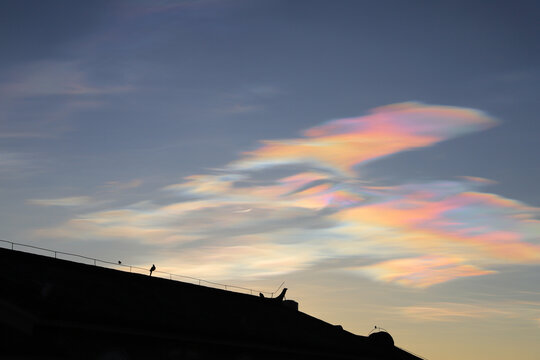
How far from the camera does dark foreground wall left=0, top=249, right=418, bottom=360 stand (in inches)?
1107

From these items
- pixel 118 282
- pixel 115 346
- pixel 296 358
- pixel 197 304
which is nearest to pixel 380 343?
pixel 296 358

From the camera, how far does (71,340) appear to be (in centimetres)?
2903

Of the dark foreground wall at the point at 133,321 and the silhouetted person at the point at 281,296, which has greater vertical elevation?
the silhouetted person at the point at 281,296

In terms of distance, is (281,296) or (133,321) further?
(281,296)

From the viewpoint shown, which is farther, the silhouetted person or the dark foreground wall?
the silhouetted person

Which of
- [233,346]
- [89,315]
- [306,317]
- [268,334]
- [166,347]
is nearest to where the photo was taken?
[89,315]

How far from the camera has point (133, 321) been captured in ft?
104

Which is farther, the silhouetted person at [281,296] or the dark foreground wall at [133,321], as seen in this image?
the silhouetted person at [281,296]

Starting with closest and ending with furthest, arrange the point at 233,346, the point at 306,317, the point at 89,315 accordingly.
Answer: the point at 89,315, the point at 233,346, the point at 306,317

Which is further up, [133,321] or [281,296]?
[281,296]

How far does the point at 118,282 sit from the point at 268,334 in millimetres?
9205

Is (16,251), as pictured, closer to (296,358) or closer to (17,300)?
(17,300)

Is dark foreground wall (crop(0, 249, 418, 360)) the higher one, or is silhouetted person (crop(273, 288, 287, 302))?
silhouetted person (crop(273, 288, 287, 302))

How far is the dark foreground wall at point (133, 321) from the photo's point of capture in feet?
92.3
